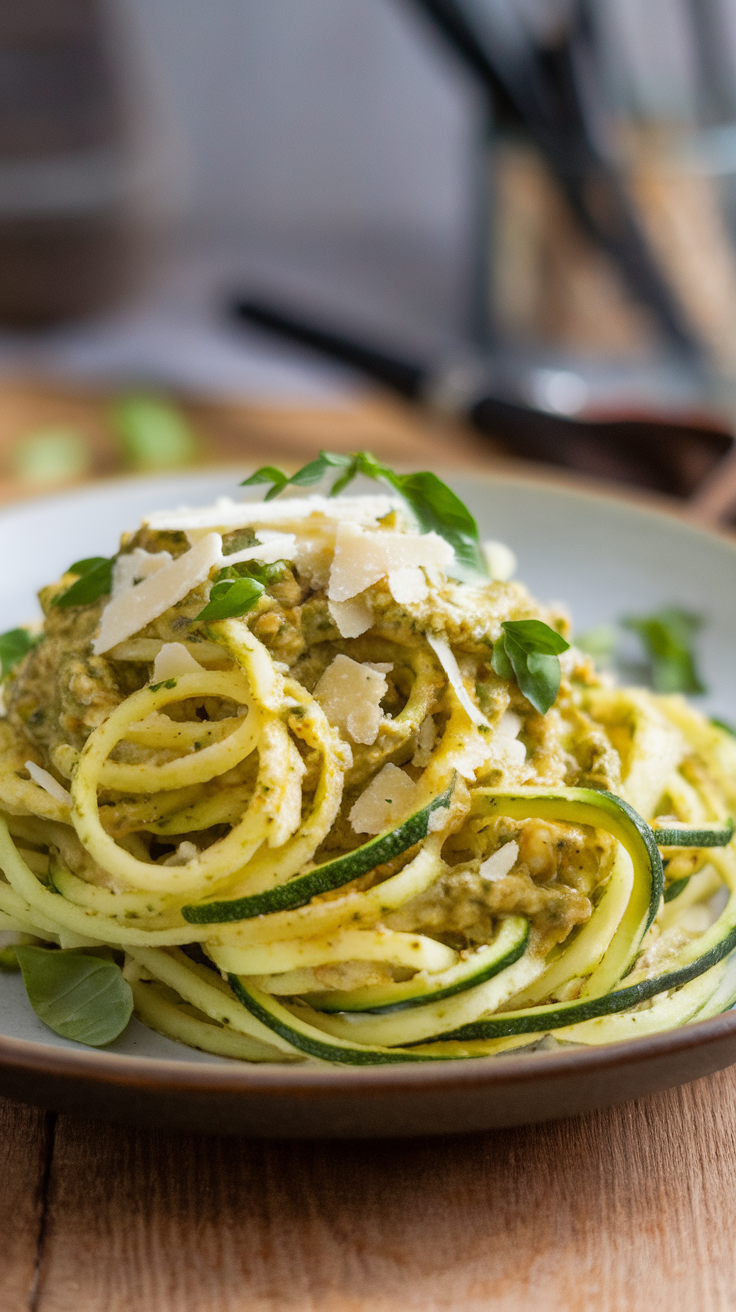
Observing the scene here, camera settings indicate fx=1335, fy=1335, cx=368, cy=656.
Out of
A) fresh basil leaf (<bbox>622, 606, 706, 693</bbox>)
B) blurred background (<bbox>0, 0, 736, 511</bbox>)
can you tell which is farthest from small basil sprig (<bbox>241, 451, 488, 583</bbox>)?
blurred background (<bbox>0, 0, 736, 511</bbox>)

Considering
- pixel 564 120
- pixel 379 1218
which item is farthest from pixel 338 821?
pixel 564 120

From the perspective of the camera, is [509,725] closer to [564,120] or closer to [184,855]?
[184,855]

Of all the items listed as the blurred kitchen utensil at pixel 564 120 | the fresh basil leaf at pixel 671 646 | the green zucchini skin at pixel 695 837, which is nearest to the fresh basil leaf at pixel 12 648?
the green zucchini skin at pixel 695 837

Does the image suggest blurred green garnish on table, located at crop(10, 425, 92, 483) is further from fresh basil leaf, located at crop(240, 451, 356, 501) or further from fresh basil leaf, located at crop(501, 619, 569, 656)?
fresh basil leaf, located at crop(501, 619, 569, 656)

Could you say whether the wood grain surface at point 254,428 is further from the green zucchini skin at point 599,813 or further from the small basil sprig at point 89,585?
the green zucchini skin at point 599,813

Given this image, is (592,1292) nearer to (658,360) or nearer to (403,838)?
(403,838)

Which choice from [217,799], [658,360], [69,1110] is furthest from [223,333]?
[69,1110]
